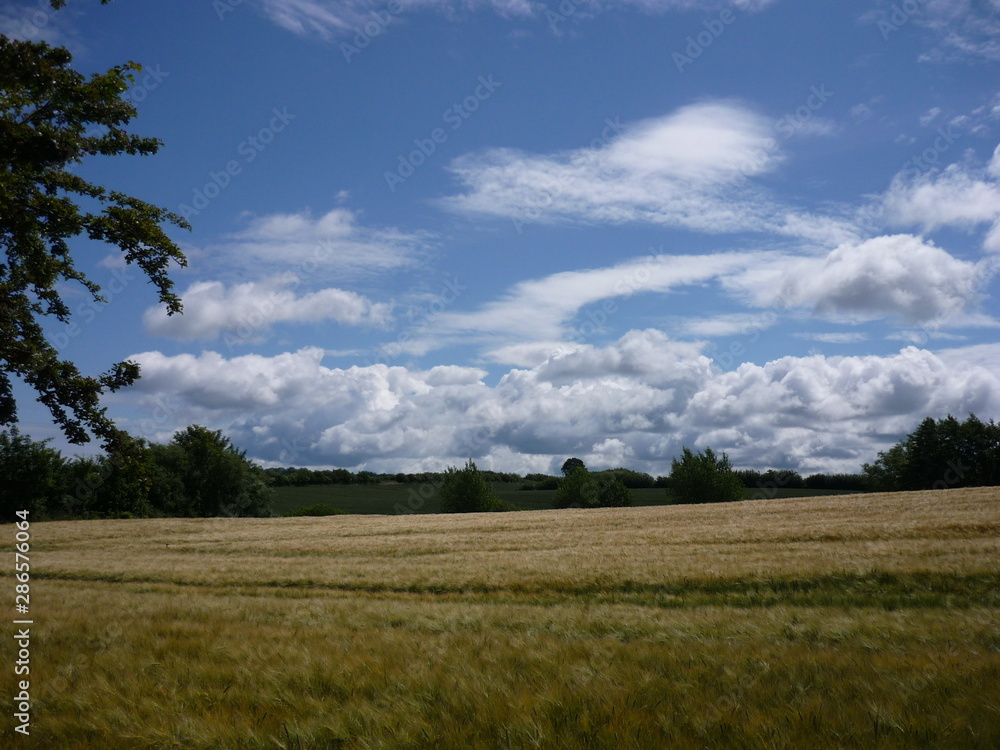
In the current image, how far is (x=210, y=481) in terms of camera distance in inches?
2995

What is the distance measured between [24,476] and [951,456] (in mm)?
107633

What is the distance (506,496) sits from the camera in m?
106

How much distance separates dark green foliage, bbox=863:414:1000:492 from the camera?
79875mm

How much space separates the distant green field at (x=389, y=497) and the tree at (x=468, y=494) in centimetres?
367

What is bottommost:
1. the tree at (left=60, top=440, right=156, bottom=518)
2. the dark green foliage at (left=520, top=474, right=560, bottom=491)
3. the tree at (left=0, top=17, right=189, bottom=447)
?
the dark green foliage at (left=520, top=474, right=560, bottom=491)

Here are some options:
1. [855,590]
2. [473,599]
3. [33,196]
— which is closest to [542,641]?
[473,599]

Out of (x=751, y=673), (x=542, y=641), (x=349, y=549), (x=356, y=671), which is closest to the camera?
(x=751, y=673)

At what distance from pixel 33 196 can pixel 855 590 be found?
1623 cm

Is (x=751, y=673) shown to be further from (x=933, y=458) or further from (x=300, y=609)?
(x=933, y=458)

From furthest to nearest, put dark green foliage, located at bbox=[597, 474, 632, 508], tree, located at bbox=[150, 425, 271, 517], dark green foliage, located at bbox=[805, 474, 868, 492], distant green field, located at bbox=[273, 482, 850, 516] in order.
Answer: dark green foliage, located at bbox=[805, 474, 868, 492], dark green foliage, located at bbox=[597, 474, 632, 508], distant green field, located at bbox=[273, 482, 850, 516], tree, located at bbox=[150, 425, 271, 517]

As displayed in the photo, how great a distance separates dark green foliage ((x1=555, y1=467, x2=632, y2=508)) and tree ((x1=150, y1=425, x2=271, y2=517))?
139ft

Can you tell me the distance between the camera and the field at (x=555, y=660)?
4.39m

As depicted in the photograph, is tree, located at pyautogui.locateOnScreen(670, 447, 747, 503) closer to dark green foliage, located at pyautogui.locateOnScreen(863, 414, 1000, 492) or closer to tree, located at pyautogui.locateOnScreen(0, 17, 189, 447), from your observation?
dark green foliage, located at pyautogui.locateOnScreen(863, 414, 1000, 492)

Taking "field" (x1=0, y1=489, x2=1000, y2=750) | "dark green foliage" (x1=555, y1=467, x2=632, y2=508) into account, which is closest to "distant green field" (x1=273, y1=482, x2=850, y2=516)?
"dark green foliage" (x1=555, y1=467, x2=632, y2=508)
